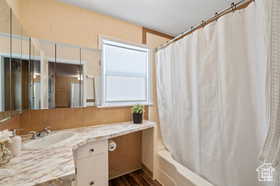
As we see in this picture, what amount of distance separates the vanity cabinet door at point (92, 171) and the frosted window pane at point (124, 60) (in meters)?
1.16

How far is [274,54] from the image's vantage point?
727mm

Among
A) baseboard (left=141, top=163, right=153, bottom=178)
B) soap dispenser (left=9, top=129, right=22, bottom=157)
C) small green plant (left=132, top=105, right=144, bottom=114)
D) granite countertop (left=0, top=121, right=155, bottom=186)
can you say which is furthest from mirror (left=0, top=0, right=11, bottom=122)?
baseboard (left=141, top=163, right=153, bottom=178)

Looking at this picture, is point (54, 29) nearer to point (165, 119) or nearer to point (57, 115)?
point (57, 115)

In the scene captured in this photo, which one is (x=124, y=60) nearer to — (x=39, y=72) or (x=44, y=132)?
(x=39, y=72)

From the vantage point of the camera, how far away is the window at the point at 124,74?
1.79m

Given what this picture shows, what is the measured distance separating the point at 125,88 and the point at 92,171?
3.84 feet

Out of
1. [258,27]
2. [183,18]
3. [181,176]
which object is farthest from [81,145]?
[183,18]

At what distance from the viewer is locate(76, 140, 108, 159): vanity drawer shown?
3.69ft

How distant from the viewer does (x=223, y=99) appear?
41.8 inches

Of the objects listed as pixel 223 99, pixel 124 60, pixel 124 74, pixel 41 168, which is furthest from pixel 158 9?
pixel 41 168

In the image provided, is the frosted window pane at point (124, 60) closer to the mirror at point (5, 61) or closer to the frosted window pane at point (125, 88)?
the frosted window pane at point (125, 88)

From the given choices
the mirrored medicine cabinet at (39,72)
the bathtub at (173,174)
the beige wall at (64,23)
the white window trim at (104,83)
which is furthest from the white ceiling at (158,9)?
the bathtub at (173,174)

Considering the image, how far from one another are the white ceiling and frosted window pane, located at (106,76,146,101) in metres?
0.90

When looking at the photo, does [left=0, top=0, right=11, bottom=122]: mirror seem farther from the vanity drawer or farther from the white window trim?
the white window trim
